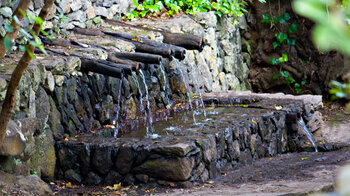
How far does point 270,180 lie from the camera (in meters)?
4.47

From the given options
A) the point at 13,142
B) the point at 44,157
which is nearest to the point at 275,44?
the point at 44,157

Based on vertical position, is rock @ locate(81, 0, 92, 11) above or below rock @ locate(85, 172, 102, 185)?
above

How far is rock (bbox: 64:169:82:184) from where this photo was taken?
4.71 m

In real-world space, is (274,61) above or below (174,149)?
above

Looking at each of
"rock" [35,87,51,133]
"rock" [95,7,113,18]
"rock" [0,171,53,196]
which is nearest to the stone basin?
"rock" [35,87,51,133]

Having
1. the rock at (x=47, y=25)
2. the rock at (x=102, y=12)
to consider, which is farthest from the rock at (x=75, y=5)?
the rock at (x=47, y=25)

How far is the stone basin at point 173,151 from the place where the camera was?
4449 millimetres

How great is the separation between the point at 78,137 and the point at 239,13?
21.0ft

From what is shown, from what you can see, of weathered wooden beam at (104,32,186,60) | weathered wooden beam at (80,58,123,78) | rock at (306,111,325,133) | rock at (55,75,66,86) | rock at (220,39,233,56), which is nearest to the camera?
rock at (55,75,66,86)

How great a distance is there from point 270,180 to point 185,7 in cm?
610

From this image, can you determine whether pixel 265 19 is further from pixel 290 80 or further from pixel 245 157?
Answer: pixel 245 157

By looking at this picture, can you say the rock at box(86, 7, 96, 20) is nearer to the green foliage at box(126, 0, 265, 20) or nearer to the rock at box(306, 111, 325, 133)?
the green foliage at box(126, 0, 265, 20)

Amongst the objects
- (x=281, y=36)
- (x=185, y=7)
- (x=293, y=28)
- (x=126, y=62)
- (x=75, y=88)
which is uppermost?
(x=185, y=7)

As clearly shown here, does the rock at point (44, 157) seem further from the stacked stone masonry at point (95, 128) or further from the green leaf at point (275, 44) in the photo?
the green leaf at point (275, 44)
